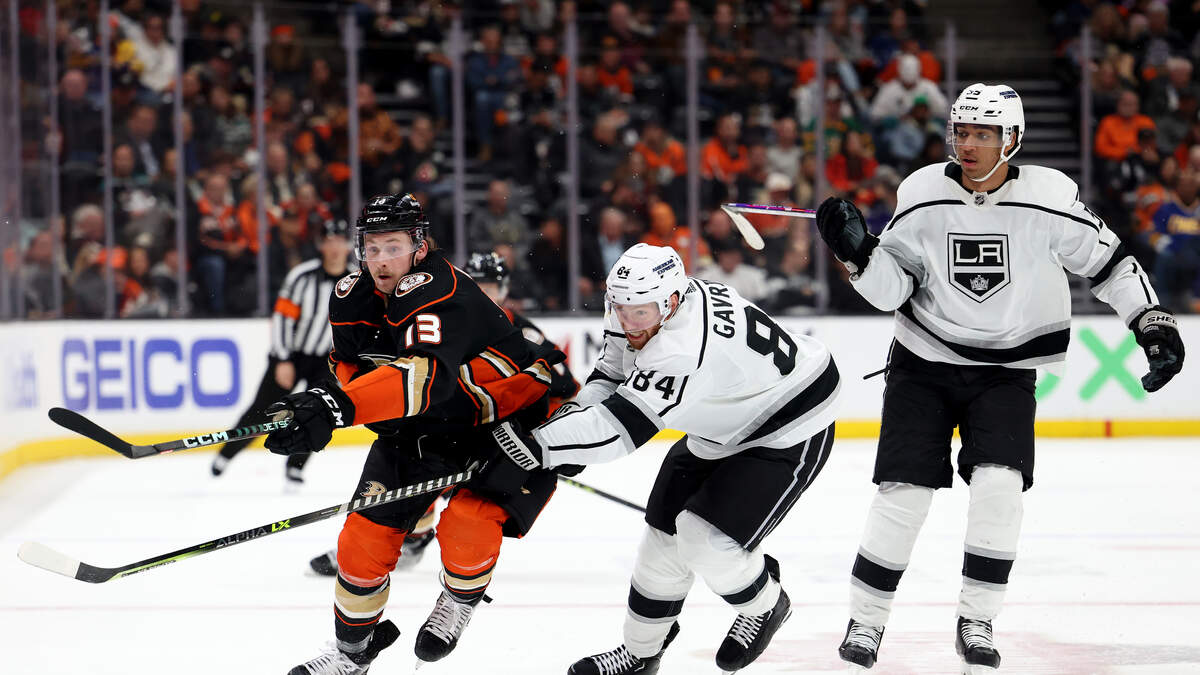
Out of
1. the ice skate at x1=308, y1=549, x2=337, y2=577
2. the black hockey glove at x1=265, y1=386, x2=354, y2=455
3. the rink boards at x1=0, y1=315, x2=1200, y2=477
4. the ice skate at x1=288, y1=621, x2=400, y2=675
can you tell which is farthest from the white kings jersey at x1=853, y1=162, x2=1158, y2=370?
the rink boards at x1=0, y1=315, x2=1200, y2=477

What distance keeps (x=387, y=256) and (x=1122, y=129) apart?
612 cm

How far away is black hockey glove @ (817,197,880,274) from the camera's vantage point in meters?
3.08

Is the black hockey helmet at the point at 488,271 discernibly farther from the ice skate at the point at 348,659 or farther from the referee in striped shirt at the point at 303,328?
the ice skate at the point at 348,659

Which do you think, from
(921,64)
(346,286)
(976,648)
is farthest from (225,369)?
(976,648)

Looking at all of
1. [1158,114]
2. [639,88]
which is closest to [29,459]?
[639,88]

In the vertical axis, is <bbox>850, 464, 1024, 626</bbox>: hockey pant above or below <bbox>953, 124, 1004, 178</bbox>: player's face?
below

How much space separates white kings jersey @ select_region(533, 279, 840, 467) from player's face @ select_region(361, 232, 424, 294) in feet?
1.55

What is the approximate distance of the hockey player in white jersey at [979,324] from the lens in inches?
119

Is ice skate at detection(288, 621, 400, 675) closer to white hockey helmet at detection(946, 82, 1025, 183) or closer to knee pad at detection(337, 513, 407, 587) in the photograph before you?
knee pad at detection(337, 513, 407, 587)

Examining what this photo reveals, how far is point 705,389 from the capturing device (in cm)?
279

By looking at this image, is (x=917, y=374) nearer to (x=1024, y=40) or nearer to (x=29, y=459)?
(x=29, y=459)

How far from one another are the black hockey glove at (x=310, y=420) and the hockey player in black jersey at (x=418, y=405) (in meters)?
0.01

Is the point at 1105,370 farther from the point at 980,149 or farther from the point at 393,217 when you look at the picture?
the point at 393,217

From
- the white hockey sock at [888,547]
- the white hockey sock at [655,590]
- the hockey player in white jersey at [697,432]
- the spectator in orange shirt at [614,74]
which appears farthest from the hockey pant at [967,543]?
the spectator in orange shirt at [614,74]
